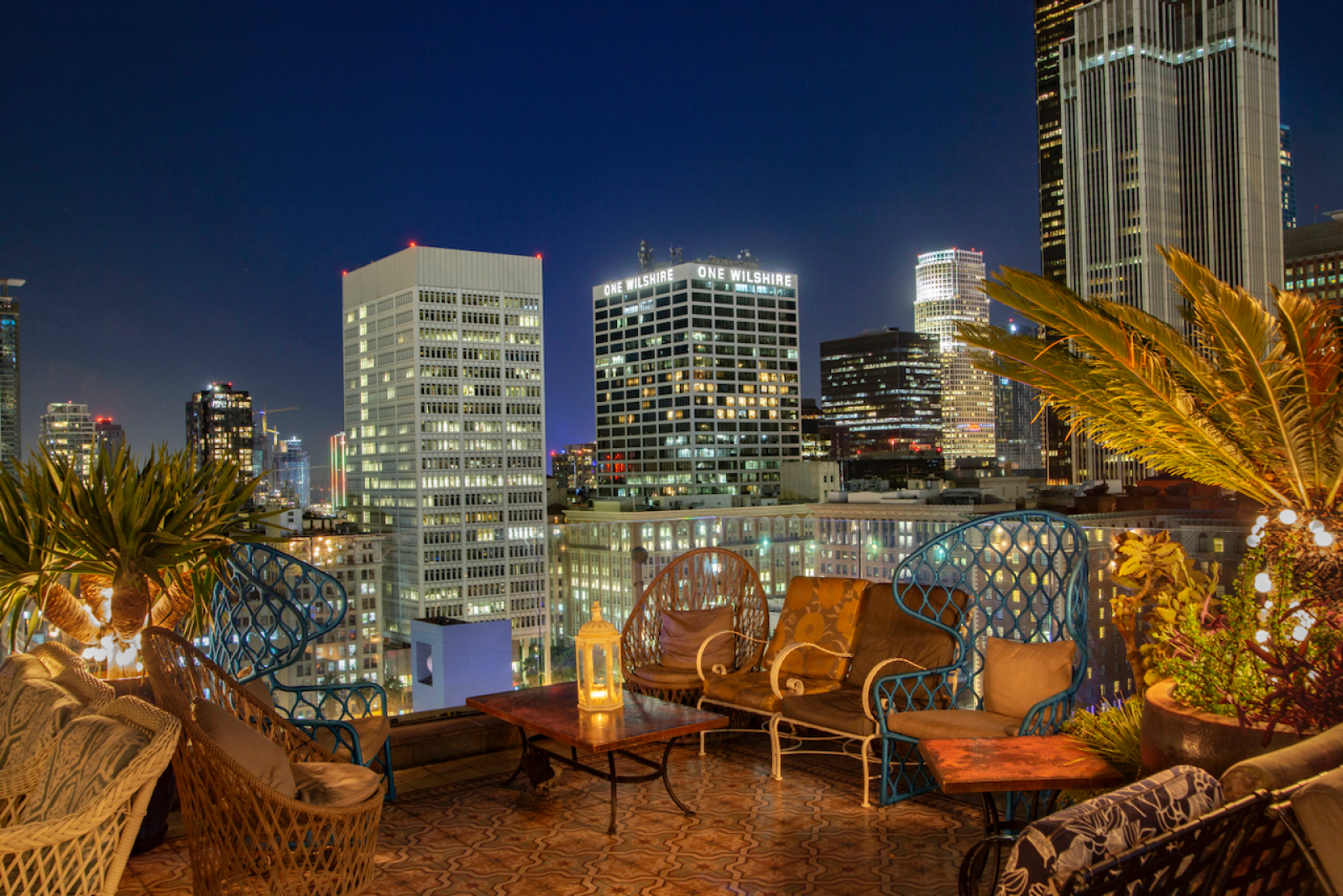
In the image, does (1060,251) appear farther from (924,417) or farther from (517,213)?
(517,213)

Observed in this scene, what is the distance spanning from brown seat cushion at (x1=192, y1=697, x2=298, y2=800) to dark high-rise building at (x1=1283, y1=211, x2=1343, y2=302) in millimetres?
65733

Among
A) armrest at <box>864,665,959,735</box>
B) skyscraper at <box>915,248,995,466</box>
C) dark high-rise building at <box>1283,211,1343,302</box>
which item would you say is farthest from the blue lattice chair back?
skyscraper at <box>915,248,995,466</box>

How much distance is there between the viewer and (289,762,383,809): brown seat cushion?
2730 mm

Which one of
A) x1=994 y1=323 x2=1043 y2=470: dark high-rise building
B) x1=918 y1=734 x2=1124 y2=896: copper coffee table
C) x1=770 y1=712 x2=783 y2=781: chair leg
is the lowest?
x1=770 y1=712 x2=783 y2=781: chair leg

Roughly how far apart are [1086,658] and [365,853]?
113 inches

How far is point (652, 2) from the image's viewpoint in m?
42.5

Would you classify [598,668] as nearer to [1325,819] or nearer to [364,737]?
[364,737]

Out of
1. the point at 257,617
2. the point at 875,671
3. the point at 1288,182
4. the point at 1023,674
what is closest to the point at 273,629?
the point at 257,617

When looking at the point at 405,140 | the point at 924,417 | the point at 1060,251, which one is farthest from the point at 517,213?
the point at 924,417

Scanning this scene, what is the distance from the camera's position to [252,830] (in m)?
2.48

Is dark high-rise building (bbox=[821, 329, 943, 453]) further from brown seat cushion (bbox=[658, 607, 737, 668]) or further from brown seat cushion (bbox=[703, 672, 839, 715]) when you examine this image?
brown seat cushion (bbox=[703, 672, 839, 715])

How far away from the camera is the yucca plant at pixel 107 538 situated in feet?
12.3

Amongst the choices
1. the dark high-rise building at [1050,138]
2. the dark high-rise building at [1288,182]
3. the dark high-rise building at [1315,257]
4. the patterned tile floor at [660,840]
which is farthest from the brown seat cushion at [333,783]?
the dark high-rise building at [1288,182]

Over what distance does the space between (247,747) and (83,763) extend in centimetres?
44
